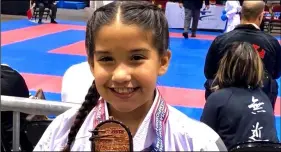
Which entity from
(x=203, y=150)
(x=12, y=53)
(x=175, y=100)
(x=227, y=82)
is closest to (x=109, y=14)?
(x=203, y=150)

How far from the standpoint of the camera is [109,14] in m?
1.34

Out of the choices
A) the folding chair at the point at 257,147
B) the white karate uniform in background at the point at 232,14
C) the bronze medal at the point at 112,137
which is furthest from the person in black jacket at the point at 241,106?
the white karate uniform in background at the point at 232,14

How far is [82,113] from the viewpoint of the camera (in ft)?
4.49

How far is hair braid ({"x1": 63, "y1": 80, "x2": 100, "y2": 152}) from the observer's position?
4.35 feet

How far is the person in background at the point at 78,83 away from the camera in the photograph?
2.87 metres

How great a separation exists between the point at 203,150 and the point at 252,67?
1.86 m

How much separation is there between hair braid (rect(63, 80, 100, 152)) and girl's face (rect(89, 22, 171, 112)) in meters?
0.11

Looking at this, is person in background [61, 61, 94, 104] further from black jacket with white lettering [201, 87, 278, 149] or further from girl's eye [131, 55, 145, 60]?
girl's eye [131, 55, 145, 60]

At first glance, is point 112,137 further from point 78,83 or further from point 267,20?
point 267,20

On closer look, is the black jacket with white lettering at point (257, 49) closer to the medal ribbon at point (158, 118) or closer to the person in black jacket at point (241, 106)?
the person in black jacket at point (241, 106)

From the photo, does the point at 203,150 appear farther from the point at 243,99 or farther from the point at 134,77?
the point at 243,99

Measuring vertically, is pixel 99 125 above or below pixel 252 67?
above

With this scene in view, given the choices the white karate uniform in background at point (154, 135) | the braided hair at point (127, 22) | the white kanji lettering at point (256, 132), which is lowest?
the white kanji lettering at point (256, 132)

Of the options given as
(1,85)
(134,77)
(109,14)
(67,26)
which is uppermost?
(109,14)
